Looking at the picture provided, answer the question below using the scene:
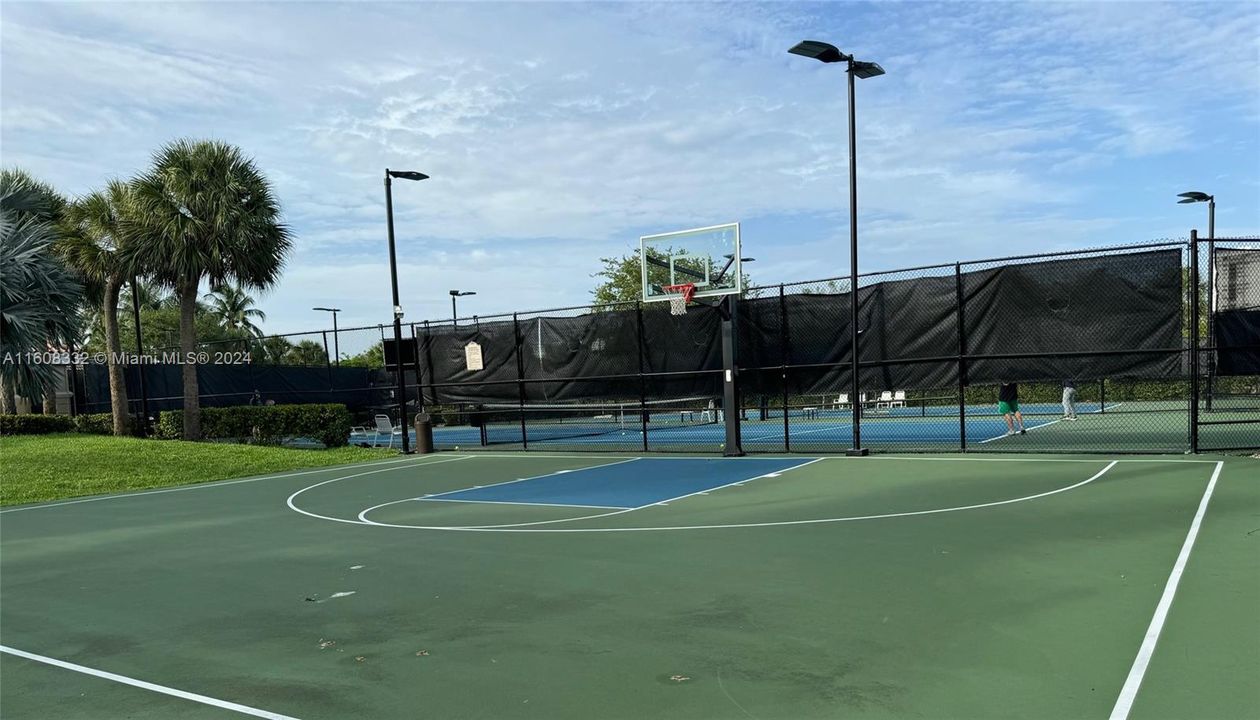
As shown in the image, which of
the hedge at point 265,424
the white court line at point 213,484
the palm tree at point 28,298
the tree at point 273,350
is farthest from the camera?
the tree at point 273,350

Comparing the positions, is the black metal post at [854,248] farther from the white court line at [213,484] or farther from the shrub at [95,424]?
the shrub at [95,424]

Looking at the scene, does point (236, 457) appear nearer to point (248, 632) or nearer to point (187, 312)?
point (187, 312)

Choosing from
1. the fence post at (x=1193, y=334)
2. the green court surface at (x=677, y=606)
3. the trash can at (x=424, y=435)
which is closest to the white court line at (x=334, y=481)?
the green court surface at (x=677, y=606)

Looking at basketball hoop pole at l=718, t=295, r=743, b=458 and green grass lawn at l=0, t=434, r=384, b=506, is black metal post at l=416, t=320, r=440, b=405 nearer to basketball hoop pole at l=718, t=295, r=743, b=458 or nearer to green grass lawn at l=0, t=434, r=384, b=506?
green grass lawn at l=0, t=434, r=384, b=506

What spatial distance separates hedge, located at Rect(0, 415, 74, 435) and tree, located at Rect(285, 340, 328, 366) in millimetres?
19170

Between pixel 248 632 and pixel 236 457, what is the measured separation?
44.8 feet

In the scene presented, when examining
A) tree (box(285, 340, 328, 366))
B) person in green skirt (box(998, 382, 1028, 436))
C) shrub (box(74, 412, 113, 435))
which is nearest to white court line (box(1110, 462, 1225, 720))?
person in green skirt (box(998, 382, 1028, 436))

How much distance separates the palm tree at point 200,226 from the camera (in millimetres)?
19688

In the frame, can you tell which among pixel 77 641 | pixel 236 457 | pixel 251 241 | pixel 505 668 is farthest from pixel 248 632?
pixel 251 241

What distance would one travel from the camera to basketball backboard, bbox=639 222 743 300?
15.4 m

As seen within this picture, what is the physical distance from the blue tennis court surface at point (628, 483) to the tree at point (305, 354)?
31.9m

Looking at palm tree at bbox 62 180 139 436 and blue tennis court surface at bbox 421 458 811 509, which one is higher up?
palm tree at bbox 62 180 139 436

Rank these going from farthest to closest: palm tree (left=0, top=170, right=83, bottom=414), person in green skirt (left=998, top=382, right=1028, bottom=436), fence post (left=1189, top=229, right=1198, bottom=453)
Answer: person in green skirt (left=998, top=382, right=1028, bottom=436) < palm tree (left=0, top=170, right=83, bottom=414) < fence post (left=1189, top=229, right=1198, bottom=453)

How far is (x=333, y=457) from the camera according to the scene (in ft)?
61.9
